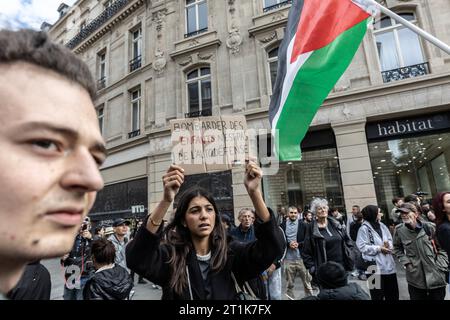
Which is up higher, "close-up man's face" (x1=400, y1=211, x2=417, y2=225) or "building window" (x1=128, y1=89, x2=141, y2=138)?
"building window" (x1=128, y1=89, x2=141, y2=138)

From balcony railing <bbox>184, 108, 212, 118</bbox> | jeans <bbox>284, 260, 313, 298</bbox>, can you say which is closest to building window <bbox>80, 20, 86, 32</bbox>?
balcony railing <bbox>184, 108, 212, 118</bbox>

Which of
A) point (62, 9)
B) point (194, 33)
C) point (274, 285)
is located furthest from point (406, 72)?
point (62, 9)

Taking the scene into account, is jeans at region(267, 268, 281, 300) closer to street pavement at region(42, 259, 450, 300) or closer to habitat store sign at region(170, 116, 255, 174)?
street pavement at region(42, 259, 450, 300)

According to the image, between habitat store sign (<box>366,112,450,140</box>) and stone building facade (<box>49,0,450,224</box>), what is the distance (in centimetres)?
3

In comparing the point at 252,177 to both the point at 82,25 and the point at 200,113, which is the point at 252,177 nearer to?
the point at 200,113

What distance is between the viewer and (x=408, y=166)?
9594mm

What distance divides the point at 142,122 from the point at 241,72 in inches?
221

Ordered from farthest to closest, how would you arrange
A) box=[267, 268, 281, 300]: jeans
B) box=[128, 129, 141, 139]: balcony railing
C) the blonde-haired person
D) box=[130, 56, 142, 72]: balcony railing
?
box=[130, 56, 142, 72]: balcony railing
box=[128, 129, 141, 139]: balcony railing
box=[267, 268, 281, 300]: jeans
the blonde-haired person

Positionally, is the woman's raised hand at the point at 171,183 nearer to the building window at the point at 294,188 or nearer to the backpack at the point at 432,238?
the backpack at the point at 432,238

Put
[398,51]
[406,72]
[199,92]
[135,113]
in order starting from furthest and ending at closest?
1. [135,113]
2. [199,92]
3. [398,51]
4. [406,72]

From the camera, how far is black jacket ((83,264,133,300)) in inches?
108

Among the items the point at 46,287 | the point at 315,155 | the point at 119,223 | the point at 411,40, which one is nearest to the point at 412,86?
the point at 411,40

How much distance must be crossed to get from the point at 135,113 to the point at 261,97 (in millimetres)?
7489

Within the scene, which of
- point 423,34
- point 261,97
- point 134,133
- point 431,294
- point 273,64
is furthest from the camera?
point 134,133
